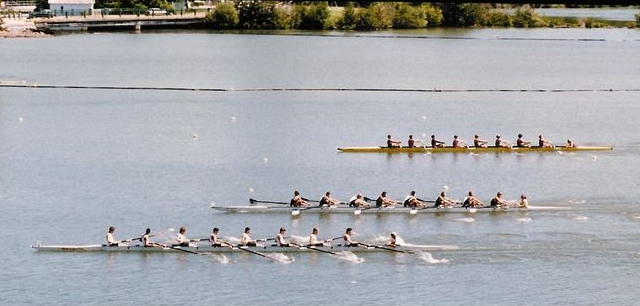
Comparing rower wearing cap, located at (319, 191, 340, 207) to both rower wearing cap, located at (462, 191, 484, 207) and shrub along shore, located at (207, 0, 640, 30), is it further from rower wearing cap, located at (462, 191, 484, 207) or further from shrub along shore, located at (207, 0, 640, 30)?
shrub along shore, located at (207, 0, 640, 30)

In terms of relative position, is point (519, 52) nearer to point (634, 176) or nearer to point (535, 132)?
point (535, 132)

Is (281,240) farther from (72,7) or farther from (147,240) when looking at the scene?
(72,7)

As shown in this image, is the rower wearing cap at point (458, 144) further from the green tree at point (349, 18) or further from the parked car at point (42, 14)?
the parked car at point (42, 14)

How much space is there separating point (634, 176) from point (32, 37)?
63410 millimetres

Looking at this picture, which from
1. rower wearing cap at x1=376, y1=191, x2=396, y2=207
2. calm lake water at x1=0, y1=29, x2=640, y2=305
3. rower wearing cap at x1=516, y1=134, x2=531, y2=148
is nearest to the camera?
calm lake water at x1=0, y1=29, x2=640, y2=305

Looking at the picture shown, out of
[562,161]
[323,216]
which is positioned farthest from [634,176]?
[323,216]

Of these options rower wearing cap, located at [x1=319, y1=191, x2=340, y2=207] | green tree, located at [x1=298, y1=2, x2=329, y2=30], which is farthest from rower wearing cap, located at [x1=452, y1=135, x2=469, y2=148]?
green tree, located at [x1=298, y1=2, x2=329, y2=30]

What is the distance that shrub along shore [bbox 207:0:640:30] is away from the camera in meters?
100

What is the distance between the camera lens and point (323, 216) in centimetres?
3048

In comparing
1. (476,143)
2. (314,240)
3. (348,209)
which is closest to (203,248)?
(314,240)

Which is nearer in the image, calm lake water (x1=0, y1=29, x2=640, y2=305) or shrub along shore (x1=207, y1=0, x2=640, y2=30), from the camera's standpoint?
calm lake water (x1=0, y1=29, x2=640, y2=305)

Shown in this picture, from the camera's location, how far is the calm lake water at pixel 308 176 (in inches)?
977

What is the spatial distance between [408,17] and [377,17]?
2.76 meters

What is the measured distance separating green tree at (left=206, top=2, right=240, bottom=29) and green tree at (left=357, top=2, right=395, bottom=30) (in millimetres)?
10655
